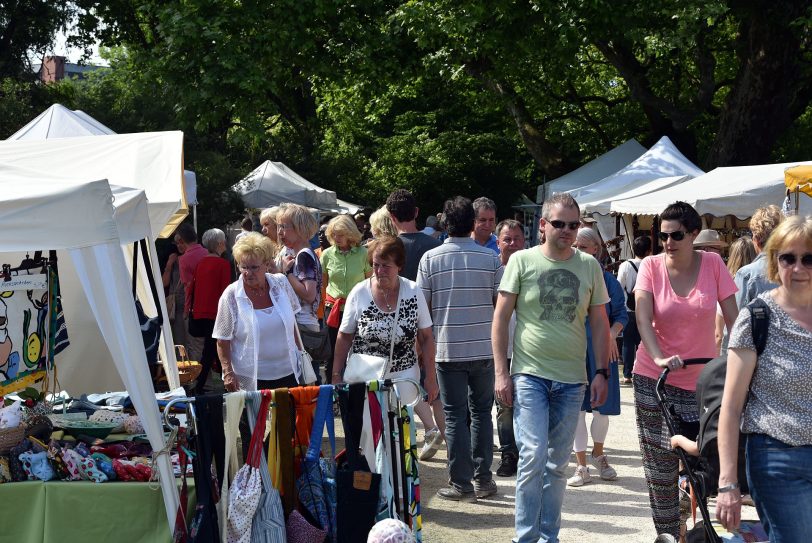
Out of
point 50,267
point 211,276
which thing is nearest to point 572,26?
point 211,276

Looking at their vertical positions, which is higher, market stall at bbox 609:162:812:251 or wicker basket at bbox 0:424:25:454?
market stall at bbox 609:162:812:251

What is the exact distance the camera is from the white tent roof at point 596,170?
2142cm

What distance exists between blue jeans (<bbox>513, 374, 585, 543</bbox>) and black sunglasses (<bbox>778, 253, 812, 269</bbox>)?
1862mm

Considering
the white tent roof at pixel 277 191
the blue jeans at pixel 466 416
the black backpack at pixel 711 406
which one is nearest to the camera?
the black backpack at pixel 711 406

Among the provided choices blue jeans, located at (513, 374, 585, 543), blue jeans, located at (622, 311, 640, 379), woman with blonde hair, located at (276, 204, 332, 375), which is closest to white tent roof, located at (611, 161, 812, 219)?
blue jeans, located at (622, 311, 640, 379)

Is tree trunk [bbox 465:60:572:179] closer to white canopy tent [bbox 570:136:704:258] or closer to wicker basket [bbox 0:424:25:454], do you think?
white canopy tent [bbox 570:136:704:258]

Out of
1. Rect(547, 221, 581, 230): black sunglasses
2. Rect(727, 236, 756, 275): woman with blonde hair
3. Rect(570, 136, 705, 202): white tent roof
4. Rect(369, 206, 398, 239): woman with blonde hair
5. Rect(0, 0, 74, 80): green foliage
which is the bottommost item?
Rect(727, 236, 756, 275): woman with blonde hair

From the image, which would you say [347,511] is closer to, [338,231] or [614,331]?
[614,331]

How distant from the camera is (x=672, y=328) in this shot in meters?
5.31

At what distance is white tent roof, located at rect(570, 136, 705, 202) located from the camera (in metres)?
17.8

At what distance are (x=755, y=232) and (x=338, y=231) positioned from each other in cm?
327

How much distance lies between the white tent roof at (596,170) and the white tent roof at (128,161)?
13716mm

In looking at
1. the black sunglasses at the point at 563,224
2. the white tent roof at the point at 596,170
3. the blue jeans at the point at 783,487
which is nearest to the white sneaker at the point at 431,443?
the black sunglasses at the point at 563,224

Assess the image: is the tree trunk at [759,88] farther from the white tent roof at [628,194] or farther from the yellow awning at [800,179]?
the yellow awning at [800,179]
